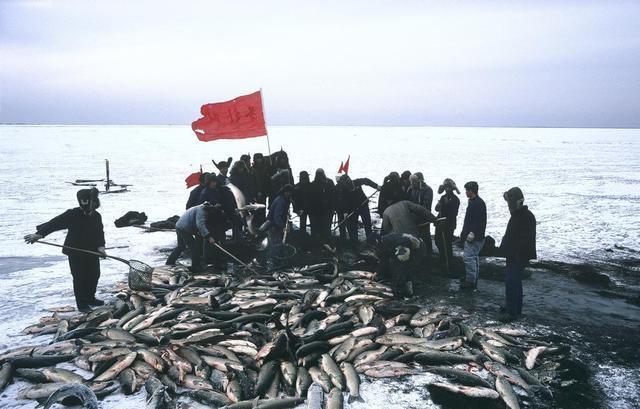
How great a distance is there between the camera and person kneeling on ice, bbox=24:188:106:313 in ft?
22.3

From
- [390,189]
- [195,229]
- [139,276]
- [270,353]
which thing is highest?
[390,189]

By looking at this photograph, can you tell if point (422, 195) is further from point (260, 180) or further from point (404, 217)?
point (260, 180)

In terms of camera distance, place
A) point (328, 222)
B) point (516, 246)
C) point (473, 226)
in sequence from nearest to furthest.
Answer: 1. point (516, 246)
2. point (473, 226)
3. point (328, 222)

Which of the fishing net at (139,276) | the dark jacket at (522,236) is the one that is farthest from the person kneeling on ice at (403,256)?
the fishing net at (139,276)

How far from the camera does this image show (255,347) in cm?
541

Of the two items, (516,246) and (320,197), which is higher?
(320,197)

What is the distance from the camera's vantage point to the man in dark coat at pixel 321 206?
35.0 feet

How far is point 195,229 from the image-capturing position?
852cm

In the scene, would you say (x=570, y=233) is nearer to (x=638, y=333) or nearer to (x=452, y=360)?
(x=638, y=333)

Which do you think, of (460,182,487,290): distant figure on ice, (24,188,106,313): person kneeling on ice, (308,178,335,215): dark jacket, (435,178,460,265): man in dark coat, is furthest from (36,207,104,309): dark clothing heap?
(435,178,460,265): man in dark coat

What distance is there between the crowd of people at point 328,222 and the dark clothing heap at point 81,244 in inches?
0.6

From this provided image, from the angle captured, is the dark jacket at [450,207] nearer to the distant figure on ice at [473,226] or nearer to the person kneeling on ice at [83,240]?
the distant figure on ice at [473,226]

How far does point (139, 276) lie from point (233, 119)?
5.38 meters

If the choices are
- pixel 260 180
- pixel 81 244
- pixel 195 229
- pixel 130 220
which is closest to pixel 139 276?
pixel 81 244
